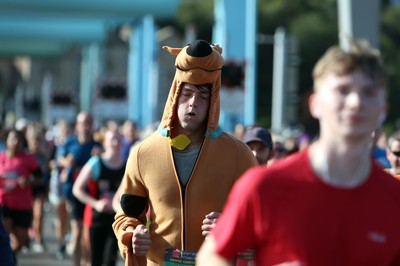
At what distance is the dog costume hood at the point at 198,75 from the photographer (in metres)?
6.58

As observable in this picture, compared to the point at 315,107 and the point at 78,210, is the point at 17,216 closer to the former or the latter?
the point at 78,210

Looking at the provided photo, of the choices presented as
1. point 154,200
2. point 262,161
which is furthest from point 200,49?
point 262,161

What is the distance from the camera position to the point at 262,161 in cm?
885

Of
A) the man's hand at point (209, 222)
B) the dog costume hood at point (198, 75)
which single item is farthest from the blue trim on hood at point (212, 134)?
the man's hand at point (209, 222)

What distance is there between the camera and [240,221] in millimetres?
3869

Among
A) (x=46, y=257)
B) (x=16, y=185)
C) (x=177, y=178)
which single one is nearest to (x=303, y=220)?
(x=177, y=178)

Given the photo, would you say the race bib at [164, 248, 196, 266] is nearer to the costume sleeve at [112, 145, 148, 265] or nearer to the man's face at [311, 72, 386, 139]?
the costume sleeve at [112, 145, 148, 265]

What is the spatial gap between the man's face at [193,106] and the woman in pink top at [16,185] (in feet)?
29.5

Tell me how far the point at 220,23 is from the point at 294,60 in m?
4.12

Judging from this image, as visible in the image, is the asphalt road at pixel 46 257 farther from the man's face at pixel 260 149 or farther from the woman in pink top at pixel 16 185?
the man's face at pixel 260 149

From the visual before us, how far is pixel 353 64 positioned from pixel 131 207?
2.77m

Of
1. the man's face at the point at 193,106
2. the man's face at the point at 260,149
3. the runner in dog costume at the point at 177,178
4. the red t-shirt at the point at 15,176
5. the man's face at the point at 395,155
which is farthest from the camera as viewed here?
the red t-shirt at the point at 15,176

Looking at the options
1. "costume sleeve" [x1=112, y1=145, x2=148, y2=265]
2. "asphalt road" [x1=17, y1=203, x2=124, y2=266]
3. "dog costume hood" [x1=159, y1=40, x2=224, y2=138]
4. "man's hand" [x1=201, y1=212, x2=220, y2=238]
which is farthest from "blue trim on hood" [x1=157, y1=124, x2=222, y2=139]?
"asphalt road" [x1=17, y1=203, x2=124, y2=266]

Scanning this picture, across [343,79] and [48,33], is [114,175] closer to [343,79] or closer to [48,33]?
[343,79]
